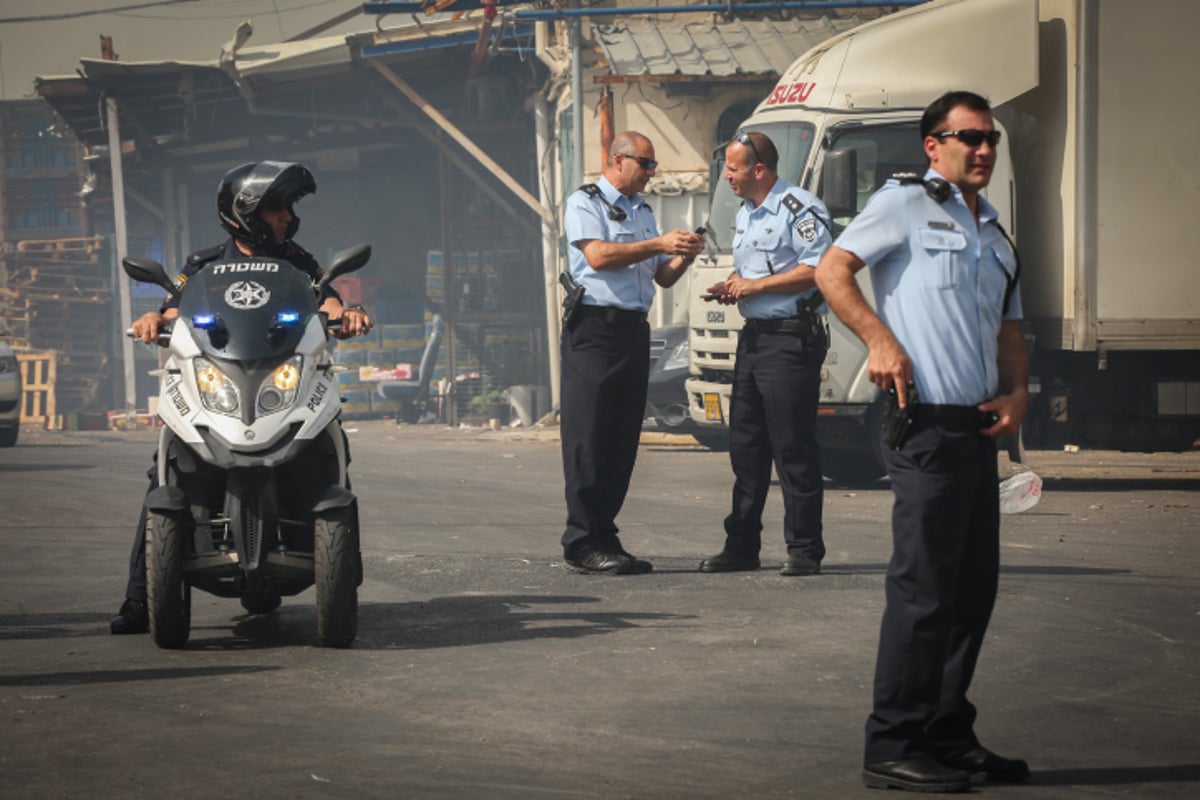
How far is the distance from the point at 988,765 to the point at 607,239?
4.67 metres

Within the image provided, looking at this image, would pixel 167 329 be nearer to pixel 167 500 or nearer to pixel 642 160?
pixel 167 500

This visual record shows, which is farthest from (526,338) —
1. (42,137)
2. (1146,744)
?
(1146,744)

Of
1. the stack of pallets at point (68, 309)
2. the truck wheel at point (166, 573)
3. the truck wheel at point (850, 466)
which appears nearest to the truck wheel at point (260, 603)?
the truck wheel at point (166, 573)

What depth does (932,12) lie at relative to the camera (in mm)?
13258

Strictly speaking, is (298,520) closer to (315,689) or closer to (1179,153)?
(315,689)

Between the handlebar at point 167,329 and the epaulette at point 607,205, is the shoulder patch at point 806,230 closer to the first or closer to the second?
the epaulette at point 607,205

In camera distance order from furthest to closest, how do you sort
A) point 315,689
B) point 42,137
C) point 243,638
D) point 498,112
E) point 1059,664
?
point 42,137 < point 498,112 < point 243,638 < point 1059,664 < point 315,689

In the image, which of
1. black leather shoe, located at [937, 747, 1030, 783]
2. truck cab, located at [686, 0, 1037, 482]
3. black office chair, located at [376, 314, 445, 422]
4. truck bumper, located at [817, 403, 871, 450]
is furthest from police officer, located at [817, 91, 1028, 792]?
black office chair, located at [376, 314, 445, 422]

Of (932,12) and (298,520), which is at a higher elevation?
(932,12)

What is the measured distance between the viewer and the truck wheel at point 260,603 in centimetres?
749

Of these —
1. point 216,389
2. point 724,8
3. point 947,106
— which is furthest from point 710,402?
point 724,8

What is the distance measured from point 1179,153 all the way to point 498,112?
712 inches

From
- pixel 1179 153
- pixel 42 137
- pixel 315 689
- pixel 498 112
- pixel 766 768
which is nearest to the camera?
pixel 766 768

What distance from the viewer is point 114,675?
20.5 ft
